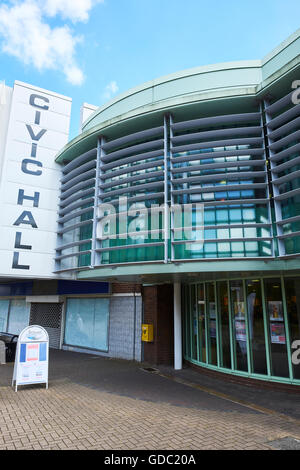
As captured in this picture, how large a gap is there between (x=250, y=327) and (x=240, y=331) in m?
0.38

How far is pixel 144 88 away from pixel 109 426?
10.3m

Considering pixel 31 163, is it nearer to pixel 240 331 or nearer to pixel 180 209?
pixel 180 209

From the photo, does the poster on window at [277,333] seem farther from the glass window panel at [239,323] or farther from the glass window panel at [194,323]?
the glass window panel at [194,323]

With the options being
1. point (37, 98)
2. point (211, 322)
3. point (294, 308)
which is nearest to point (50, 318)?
point (211, 322)

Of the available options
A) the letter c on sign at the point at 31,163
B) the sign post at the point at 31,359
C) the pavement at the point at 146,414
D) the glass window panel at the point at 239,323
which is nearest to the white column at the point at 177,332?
the pavement at the point at 146,414

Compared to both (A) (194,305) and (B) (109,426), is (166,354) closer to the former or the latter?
(A) (194,305)

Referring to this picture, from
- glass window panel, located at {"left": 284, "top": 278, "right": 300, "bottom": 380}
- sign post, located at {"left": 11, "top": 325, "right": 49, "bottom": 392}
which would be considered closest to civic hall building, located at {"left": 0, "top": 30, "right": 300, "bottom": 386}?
glass window panel, located at {"left": 284, "top": 278, "right": 300, "bottom": 380}

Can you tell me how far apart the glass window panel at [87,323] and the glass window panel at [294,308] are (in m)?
8.32

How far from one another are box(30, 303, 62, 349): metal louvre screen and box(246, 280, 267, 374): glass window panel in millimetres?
11291

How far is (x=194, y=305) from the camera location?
11.4 m

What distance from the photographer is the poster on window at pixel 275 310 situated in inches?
333

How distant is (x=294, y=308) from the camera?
324 inches

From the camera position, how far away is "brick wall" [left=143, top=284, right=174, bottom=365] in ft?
39.5
